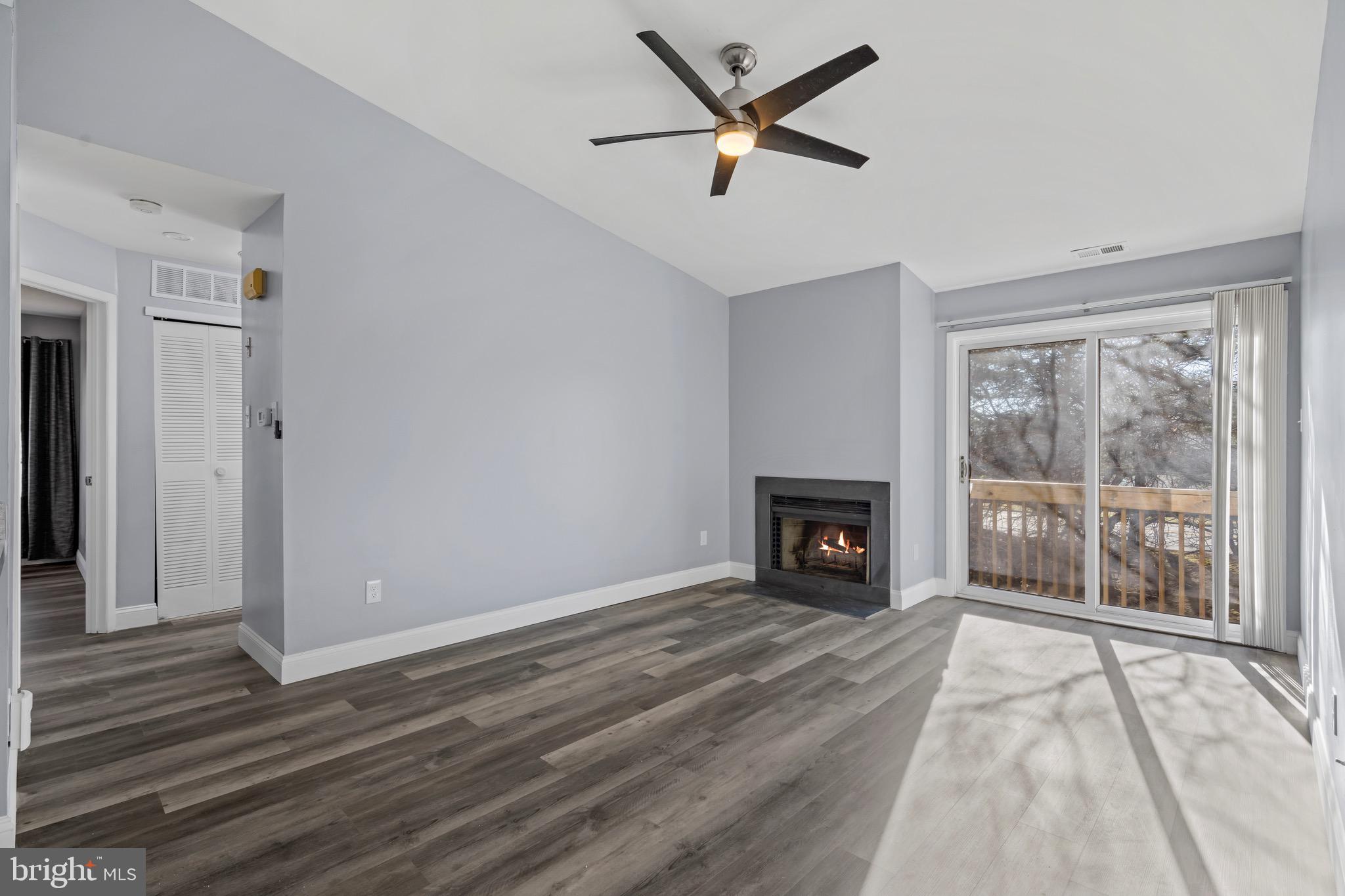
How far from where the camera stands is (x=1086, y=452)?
4.48 metres

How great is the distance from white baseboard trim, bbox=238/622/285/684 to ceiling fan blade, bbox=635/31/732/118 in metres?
3.24

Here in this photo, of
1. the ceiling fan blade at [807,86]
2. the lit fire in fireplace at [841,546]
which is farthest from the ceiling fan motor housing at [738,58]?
the lit fire in fireplace at [841,546]

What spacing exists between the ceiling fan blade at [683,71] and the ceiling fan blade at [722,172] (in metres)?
0.30

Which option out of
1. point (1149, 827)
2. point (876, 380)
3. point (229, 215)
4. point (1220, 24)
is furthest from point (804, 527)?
point (229, 215)

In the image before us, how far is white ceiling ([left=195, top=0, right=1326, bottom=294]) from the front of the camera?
2449 millimetres

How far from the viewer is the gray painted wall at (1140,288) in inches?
143

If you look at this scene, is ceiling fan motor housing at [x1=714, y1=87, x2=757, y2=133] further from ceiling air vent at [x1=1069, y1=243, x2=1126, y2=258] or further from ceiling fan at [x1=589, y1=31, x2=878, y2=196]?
ceiling air vent at [x1=1069, y1=243, x2=1126, y2=258]

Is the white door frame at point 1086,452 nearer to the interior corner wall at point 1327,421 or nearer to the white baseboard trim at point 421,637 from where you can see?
the interior corner wall at point 1327,421

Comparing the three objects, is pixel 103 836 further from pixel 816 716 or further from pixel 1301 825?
pixel 1301 825

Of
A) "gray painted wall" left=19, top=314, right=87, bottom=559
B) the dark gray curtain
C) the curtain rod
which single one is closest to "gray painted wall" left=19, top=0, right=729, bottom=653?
the curtain rod

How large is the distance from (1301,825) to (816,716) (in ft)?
5.16

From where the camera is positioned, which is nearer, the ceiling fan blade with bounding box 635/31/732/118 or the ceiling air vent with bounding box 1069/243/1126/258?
the ceiling fan blade with bounding box 635/31/732/118

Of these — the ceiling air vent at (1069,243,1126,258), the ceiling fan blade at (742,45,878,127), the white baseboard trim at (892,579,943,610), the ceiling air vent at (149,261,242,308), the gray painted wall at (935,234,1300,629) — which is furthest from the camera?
the white baseboard trim at (892,579,943,610)

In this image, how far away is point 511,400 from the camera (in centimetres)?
414
